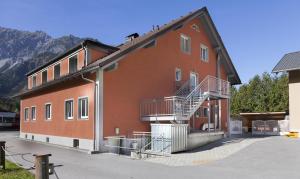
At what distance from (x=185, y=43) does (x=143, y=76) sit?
5.95 metres

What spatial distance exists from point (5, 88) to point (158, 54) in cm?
12890

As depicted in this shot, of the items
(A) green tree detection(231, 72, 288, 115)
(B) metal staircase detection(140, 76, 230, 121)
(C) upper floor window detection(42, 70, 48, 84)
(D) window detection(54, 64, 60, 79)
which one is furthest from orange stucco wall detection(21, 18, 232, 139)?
(A) green tree detection(231, 72, 288, 115)

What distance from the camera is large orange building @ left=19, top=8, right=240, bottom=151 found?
59.0 feet

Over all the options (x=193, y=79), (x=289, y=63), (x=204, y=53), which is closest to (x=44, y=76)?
(x=193, y=79)

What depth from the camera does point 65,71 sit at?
2283cm

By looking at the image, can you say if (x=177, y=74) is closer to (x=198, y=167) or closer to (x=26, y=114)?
(x=198, y=167)

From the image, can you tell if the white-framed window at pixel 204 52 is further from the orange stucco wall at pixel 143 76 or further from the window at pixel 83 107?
the window at pixel 83 107

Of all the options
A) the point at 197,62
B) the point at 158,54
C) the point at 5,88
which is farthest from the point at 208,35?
the point at 5,88

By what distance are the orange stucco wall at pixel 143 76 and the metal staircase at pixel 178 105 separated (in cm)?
68

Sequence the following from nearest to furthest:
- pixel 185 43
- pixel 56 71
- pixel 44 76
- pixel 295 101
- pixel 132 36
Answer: pixel 295 101
pixel 132 36
pixel 185 43
pixel 56 71
pixel 44 76

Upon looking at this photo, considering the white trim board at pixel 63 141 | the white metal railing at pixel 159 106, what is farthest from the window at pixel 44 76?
the white metal railing at pixel 159 106

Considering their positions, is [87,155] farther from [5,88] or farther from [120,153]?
[5,88]

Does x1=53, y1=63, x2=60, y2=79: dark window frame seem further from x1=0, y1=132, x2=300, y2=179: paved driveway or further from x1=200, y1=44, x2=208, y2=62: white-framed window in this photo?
x1=200, y1=44, x2=208, y2=62: white-framed window

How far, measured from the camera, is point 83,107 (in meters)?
19.1
